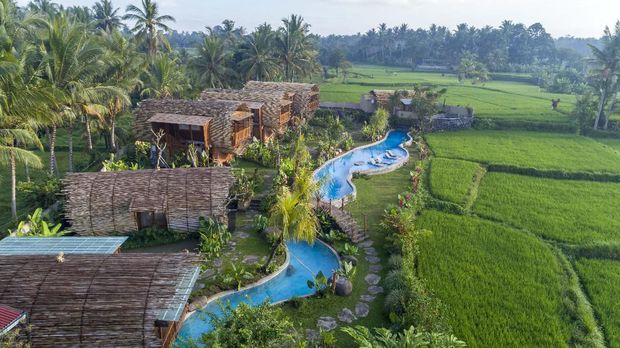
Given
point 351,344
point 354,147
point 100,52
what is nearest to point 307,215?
point 351,344

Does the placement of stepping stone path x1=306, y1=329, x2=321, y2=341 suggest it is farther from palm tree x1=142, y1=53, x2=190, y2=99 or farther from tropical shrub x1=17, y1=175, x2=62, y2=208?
palm tree x1=142, y1=53, x2=190, y2=99

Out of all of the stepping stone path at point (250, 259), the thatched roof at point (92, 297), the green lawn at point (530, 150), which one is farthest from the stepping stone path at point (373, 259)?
the green lawn at point (530, 150)

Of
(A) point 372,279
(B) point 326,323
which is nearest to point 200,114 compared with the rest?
(A) point 372,279

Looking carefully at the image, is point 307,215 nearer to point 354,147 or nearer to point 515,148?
point 354,147

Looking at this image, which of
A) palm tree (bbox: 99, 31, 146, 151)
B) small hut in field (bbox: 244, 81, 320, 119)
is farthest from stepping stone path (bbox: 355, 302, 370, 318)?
small hut in field (bbox: 244, 81, 320, 119)

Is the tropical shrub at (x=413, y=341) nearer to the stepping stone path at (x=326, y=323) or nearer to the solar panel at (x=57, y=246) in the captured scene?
the stepping stone path at (x=326, y=323)

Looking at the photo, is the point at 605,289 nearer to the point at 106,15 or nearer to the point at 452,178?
the point at 452,178
